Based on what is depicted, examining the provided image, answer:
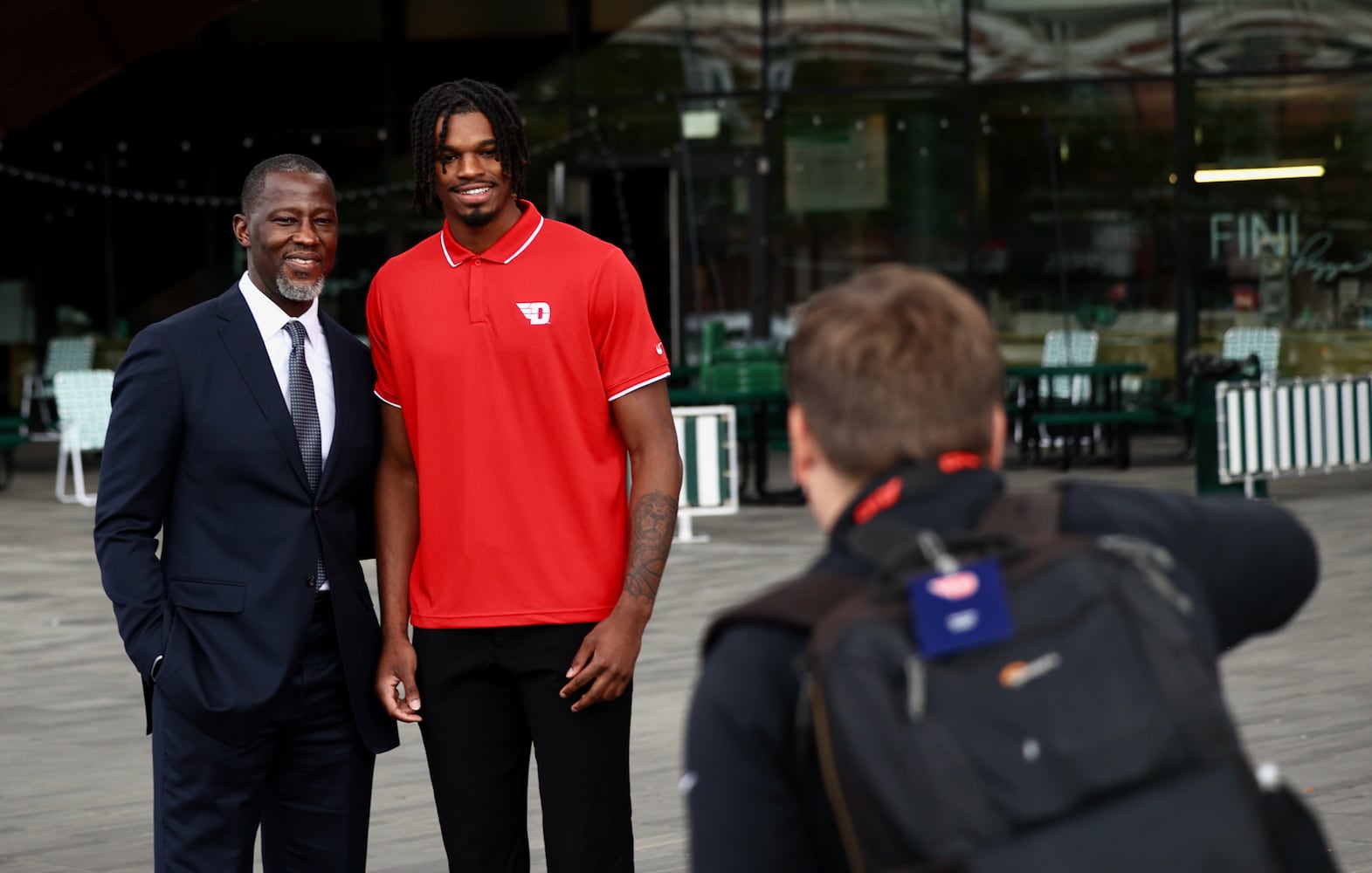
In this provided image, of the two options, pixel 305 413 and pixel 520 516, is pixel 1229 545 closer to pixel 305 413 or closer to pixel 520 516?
pixel 520 516

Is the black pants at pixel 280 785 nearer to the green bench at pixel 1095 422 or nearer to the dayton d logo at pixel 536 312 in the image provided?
the dayton d logo at pixel 536 312

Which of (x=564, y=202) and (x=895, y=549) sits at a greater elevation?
(x=564, y=202)

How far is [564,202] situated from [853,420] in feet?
63.4

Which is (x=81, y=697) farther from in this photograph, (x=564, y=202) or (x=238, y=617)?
(x=564, y=202)

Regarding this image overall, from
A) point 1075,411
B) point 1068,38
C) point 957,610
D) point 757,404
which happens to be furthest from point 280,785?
point 1068,38

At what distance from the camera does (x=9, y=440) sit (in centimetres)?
1650

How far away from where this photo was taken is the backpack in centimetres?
143

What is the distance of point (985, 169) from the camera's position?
2000cm

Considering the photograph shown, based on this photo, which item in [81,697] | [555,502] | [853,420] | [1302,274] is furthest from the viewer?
[1302,274]

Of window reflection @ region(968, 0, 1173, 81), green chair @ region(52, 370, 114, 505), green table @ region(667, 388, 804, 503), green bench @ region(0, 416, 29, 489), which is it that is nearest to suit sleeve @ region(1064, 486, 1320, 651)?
green table @ region(667, 388, 804, 503)

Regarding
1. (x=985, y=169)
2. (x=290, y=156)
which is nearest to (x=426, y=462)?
(x=290, y=156)

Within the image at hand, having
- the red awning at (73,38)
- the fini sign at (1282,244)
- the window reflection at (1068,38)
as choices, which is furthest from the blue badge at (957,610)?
the window reflection at (1068,38)

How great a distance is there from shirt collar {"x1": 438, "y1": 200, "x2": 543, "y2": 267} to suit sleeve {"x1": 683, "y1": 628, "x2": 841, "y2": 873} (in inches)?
75.0

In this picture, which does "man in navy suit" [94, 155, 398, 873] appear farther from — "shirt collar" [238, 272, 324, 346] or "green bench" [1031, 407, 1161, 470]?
"green bench" [1031, 407, 1161, 470]
